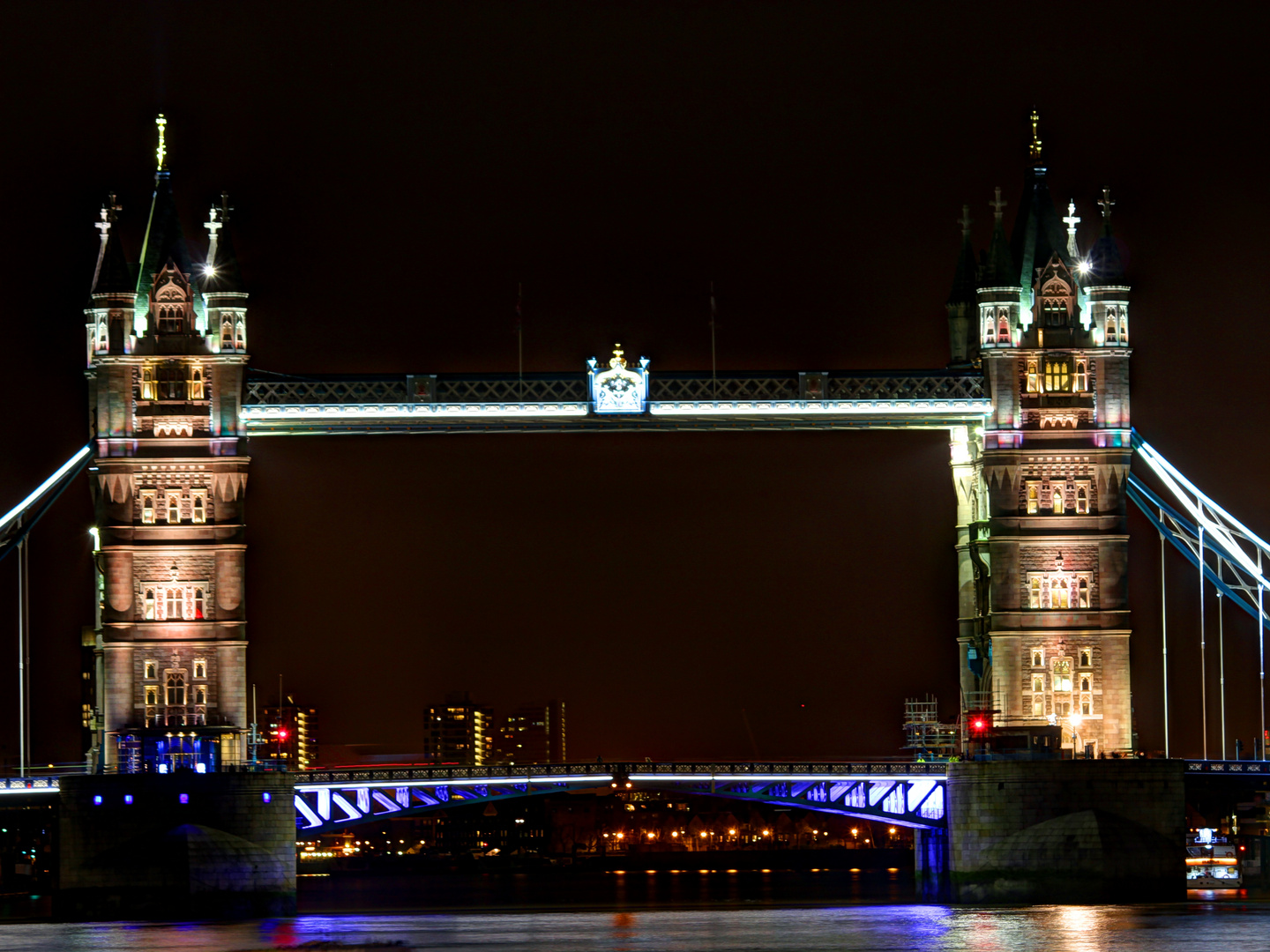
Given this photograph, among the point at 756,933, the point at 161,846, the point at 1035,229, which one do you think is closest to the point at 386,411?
the point at 161,846

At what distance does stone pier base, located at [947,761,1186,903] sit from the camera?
3935 inches

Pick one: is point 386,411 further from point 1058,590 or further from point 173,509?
point 1058,590

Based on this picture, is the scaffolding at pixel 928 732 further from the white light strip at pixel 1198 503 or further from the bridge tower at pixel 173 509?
the bridge tower at pixel 173 509

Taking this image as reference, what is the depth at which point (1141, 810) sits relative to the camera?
100 metres

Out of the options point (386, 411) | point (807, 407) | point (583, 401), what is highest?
point (583, 401)

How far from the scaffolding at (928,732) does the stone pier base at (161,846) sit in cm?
2513

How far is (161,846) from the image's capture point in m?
99.1

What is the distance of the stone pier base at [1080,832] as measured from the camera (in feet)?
328

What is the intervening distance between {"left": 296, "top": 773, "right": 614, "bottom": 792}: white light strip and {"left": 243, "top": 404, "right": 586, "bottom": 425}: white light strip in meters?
13.2

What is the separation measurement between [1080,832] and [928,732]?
34.6 ft

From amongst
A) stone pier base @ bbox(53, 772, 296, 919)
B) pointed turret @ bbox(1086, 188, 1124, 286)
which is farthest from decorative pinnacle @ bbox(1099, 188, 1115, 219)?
stone pier base @ bbox(53, 772, 296, 919)

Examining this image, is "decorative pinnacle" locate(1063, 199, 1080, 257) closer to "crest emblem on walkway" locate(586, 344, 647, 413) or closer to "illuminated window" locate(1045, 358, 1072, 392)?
"illuminated window" locate(1045, 358, 1072, 392)

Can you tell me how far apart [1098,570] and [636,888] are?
2686 inches

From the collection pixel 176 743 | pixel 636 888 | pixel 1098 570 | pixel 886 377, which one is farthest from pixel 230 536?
pixel 636 888
